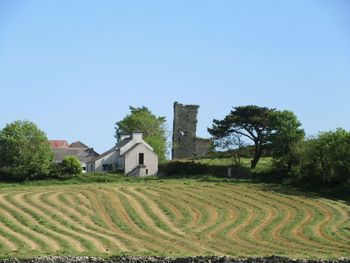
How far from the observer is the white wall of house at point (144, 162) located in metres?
75.5

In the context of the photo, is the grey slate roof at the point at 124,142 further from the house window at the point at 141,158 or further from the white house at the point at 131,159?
the house window at the point at 141,158

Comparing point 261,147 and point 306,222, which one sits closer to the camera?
point 306,222

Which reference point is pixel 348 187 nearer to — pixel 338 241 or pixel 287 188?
pixel 287 188

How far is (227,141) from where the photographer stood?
2837 inches

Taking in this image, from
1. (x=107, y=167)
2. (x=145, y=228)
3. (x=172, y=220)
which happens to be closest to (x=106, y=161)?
(x=107, y=167)

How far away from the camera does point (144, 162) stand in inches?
2992

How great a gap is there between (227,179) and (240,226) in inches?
890

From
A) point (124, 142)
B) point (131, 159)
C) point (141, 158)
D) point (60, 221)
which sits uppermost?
point (124, 142)

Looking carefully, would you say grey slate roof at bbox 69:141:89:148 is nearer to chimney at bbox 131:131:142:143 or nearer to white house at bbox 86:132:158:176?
white house at bbox 86:132:158:176

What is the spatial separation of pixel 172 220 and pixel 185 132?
2026 inches

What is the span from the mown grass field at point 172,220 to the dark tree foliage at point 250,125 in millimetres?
9944

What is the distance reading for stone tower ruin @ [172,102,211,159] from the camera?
9394 cm

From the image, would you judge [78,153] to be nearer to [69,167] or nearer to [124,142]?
[124,142]

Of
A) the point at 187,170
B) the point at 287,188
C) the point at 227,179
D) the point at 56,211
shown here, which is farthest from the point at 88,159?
the point at 56,211
